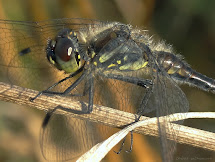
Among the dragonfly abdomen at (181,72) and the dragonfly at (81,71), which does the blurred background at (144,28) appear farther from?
the dragonfly at (81,71)

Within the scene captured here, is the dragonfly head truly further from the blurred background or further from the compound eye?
the blurred background

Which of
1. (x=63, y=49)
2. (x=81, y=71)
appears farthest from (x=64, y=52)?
(x=81, y=71)

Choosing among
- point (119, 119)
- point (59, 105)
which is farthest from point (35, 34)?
point (119, 119)

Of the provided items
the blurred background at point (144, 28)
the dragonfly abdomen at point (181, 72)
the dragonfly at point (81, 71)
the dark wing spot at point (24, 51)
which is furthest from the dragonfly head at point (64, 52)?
the blurred background at point (144, 28)

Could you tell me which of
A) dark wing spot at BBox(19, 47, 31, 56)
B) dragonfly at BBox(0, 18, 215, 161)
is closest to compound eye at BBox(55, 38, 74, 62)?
dragonfly at BBox(0, 18, 215, 161)

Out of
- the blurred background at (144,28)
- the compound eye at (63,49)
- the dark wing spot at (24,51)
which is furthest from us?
the blurred background at (144,28)

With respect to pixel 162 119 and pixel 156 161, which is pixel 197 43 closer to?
pixel 156 161
